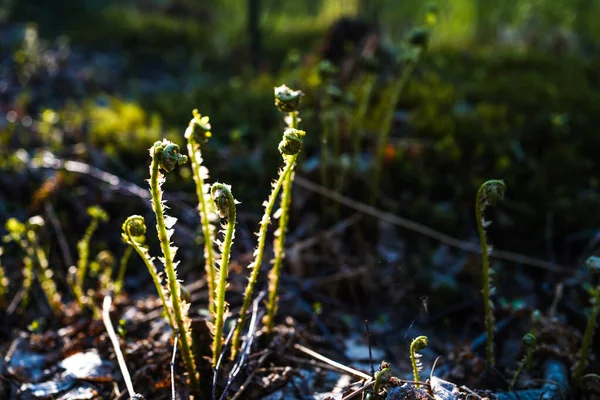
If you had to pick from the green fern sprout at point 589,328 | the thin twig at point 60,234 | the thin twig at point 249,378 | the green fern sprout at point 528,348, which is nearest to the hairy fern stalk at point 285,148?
the thin twig at point 249,378

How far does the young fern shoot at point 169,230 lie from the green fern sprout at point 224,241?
9 centimetres

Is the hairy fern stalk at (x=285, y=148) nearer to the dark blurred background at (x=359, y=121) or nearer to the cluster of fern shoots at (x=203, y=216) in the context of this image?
the cluster of fern shoots at (x=203, y=216)

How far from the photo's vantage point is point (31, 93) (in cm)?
477

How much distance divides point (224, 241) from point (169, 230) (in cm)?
16

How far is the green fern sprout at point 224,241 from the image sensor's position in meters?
1.48

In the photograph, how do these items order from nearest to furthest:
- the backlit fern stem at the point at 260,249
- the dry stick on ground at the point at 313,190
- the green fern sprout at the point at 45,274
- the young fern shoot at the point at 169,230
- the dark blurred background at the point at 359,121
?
1. the young fern shoot at the point at 169,230
2. the backlit fern stem at the point at 260,249
3. the green fern sprout at the point at 45,274
4. the dry stick on ground at the point at 313,190
5. the dark blurred background at the point at 359,121

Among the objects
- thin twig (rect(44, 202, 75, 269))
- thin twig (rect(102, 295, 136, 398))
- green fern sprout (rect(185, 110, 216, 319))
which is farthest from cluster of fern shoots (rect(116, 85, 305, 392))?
thin twig (rect(44, 202, 75, 269))

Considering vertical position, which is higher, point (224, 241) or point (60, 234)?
point (60, 234)

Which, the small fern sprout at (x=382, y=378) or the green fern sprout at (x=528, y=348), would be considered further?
the green fern sprout at (x=528, y=348)

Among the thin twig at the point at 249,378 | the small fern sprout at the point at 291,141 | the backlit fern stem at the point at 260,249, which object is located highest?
the small fern sprout at the point at 291,141

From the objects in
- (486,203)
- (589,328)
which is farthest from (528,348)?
(486,203)

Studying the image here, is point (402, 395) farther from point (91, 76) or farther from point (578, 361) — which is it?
point (91, 76)

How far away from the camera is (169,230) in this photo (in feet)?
5.11

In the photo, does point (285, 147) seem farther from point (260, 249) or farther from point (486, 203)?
point (486, 203)
